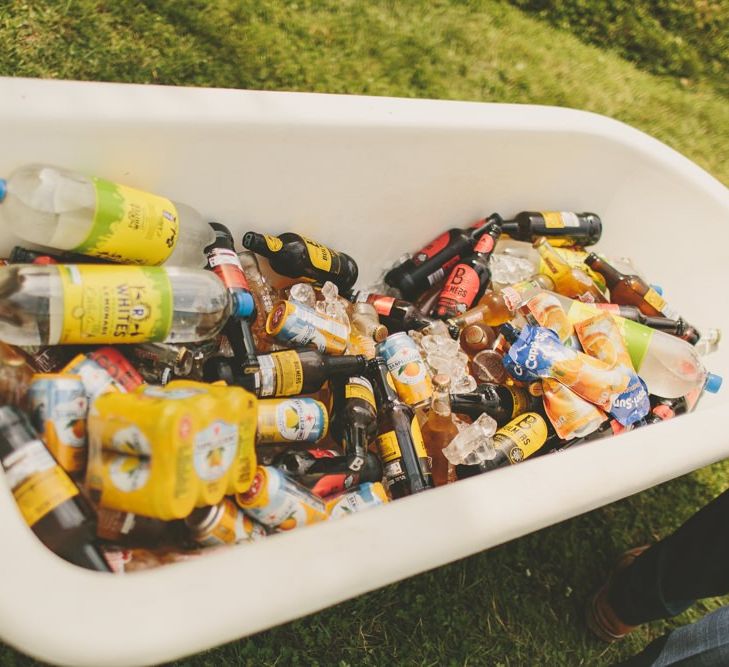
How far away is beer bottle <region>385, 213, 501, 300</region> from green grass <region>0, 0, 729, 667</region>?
0.85 meters

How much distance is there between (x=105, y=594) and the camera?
96cm

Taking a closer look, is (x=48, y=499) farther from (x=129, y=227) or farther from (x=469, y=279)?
(x=469, y=279)

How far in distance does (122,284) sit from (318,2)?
6.84ft

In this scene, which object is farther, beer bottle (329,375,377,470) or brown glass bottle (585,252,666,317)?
brown glass bottle (585,252,666,317)

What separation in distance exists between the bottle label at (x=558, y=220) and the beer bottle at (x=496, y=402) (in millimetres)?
673

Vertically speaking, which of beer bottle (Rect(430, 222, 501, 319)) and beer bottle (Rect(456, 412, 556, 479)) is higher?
beer bottle (Rect(430, 222, 501, 319))

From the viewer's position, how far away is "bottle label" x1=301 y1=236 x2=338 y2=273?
191 cm

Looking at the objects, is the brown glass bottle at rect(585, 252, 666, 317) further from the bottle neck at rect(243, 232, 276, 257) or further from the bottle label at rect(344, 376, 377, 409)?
the bottle neck at rect(243, 232, 276, 257)

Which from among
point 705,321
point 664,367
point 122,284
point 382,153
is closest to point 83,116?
point 122,284

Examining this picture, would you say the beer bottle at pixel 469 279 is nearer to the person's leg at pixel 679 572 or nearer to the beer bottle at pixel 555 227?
the beer bottle at pixel 555 227

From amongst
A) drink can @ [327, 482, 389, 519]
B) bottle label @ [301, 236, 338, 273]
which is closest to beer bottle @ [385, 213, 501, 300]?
bottle label @ [301, 236, 338, 273]

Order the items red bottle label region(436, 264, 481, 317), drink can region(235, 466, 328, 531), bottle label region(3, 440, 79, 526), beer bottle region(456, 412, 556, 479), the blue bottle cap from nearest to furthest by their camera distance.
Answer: bottle label region(3, 440, 79, 526), drink can region(235, 466, 328, 531), the blue bottle cap, beer bottle region(456, 412, 556, 479), red bottle label region(436, 264, 481, 317)

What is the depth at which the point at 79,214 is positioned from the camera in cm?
141

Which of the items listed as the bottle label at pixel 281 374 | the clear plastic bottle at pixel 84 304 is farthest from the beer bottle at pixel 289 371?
the clear plastic bottle at pixel 84 304
